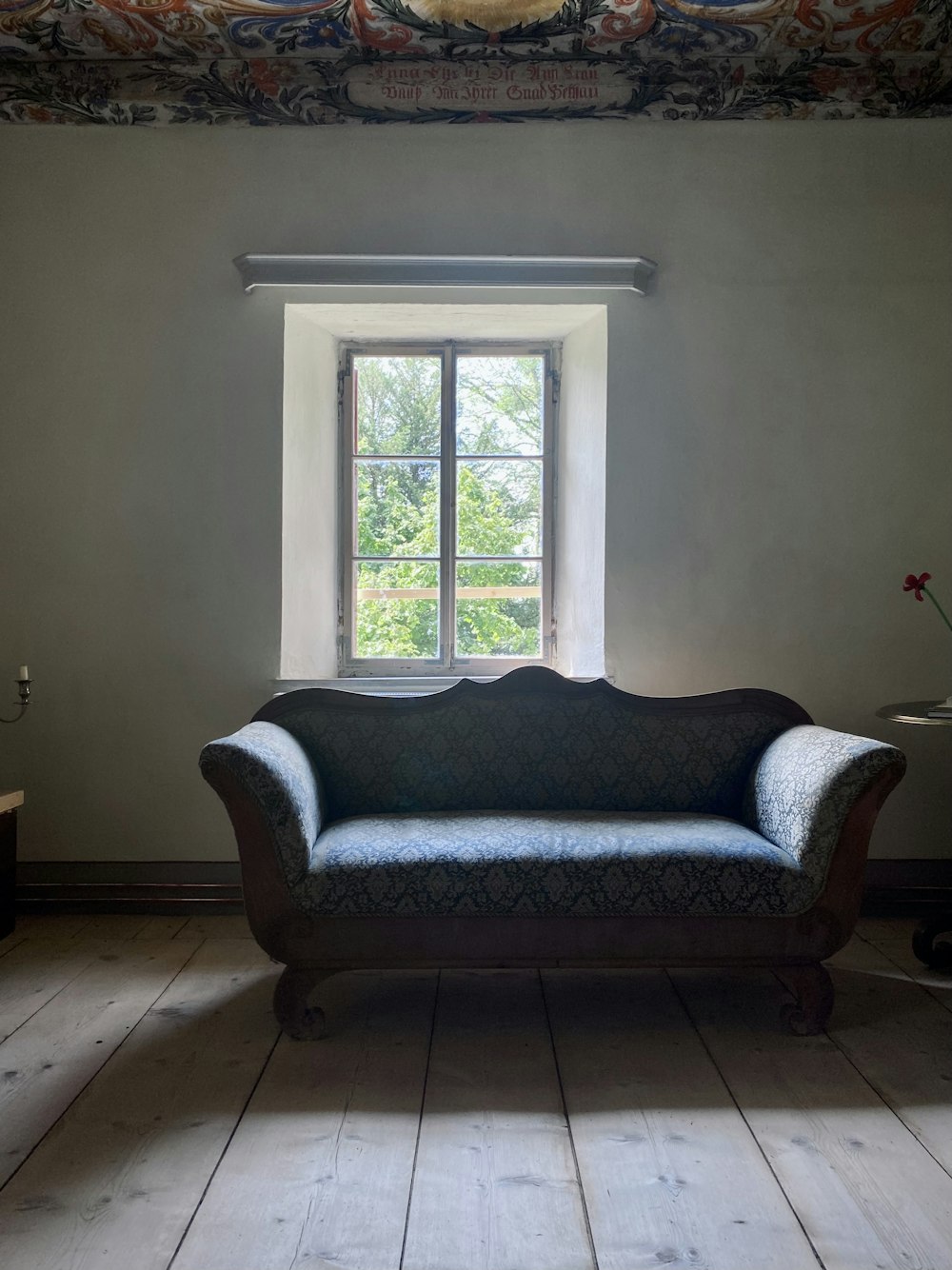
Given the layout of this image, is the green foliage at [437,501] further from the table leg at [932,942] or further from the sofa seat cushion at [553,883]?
the table leg at [932,942]

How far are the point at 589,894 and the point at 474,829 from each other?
1.27ft

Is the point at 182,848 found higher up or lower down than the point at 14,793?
lower down

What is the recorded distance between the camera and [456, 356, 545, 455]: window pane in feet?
13.2

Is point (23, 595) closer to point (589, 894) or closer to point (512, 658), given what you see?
point (512, 658)

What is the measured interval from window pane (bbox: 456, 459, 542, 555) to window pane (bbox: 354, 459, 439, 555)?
112mm

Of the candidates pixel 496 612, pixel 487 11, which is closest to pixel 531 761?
pixel 496 612

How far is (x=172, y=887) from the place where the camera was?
11.7 ft

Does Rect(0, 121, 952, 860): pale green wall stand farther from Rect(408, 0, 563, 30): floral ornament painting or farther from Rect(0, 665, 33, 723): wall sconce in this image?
Rect(408, 0, 563, 30): floral ornament painting

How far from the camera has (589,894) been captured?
2498 millimetres

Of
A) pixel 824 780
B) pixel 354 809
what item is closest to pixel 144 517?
pixel 354 809

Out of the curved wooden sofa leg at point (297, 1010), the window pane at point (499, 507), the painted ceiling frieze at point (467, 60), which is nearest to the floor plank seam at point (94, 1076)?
the curved wooden sofa leg at point (297, 1010)

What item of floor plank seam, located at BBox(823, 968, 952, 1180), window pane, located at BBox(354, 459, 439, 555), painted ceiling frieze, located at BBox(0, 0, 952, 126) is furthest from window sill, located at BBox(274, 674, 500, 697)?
painted ceiling frieze, located at BBox(0, 0, 952, 126)

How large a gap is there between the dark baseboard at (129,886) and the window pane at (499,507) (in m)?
1.51

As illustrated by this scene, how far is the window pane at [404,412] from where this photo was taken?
4.02 meters
